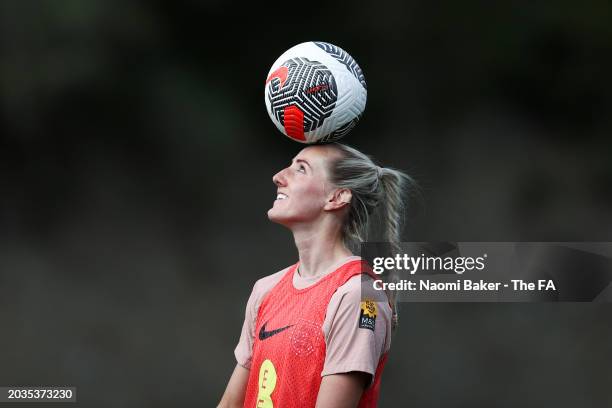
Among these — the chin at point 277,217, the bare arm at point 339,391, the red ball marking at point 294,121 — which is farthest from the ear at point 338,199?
the bare arm at point 339,391

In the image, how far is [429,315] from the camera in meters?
6.00

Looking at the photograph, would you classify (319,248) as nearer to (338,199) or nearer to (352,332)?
(338,199)

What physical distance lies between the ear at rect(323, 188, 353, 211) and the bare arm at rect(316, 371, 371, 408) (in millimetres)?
524

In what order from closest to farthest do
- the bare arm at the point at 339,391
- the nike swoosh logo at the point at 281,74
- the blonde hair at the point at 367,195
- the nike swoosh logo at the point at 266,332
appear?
1. the bare arm at the point at 339,391
2. the nike swoosh logo at the point at 266,332
3. the blonde hair at the point at 367,195
4. the nike swoosh logo at the point at 281,74

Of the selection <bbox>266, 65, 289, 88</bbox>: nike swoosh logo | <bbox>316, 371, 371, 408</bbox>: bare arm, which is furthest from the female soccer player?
<bbox>266, 65, 289, 88</bbox>: nike swoosh logo

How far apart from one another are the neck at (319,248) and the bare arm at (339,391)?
37 centimetres

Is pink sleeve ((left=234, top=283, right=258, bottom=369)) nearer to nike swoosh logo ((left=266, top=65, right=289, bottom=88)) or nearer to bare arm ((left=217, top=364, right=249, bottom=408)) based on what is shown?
bare arm ((left=217, top=364, right=249, bottom=408))

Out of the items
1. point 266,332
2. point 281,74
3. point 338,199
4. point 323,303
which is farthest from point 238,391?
point 281,74

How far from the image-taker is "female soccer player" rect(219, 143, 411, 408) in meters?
2.73

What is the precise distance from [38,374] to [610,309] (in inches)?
133

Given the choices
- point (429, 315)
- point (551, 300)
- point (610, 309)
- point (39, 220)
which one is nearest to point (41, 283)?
point (39, 220)

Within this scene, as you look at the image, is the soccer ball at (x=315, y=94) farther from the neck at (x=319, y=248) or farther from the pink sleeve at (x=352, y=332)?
the pink sleeve at (x=352, y=332)

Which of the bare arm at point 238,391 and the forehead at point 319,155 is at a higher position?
the forehead at point 319,155

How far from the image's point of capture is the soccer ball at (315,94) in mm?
3051
